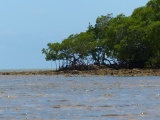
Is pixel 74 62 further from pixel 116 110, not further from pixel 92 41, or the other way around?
pixel 116 110

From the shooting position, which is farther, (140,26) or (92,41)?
(92,41)

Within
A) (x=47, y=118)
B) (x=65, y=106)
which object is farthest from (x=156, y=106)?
(x=47, y=118)

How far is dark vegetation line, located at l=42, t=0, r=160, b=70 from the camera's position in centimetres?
7162

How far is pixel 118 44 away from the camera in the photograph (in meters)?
77.5

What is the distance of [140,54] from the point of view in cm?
7275

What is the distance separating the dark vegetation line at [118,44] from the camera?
71.6 metres

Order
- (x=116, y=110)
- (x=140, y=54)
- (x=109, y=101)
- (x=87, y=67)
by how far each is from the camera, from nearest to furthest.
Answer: (x=116, y=110) → (x=109, y=101) → (x=140, y=54) → (x=87, y=67)

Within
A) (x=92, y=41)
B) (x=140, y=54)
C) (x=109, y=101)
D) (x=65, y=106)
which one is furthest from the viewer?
(x=92, y=41)

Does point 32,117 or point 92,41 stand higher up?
point 92,41

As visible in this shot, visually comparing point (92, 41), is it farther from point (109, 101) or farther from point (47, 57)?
point (109, 101)

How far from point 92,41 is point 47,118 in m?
69.6

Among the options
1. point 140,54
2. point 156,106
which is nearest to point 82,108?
point 156,106

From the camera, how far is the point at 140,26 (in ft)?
240

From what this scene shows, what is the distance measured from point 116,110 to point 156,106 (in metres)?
2.05
